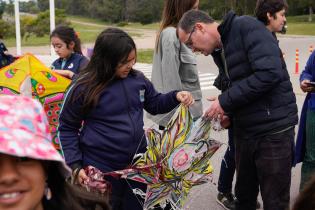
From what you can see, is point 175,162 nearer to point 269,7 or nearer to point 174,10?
point 174,10

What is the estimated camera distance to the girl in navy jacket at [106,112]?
2719mm

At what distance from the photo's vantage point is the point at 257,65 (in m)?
2.89

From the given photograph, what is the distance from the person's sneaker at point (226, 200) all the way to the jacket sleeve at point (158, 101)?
174 cm

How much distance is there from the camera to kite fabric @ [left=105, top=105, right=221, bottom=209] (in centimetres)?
270

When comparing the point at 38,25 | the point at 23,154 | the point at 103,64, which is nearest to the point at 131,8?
the point at 38,25

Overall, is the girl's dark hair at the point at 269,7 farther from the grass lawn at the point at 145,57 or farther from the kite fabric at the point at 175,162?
the grass lawn at the point at 145,57

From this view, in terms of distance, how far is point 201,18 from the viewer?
3.09 m

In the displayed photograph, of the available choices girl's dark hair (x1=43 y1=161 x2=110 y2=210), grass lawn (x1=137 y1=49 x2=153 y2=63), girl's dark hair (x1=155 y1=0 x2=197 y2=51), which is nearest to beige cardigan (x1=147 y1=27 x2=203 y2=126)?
girl's dark hair (x1=155 y1=0 x2=197 y2=51)

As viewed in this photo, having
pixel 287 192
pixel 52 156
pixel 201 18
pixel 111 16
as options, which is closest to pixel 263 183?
pixel 287 192

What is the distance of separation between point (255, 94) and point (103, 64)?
99 cm

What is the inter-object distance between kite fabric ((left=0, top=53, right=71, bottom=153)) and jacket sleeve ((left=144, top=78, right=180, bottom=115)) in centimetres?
86

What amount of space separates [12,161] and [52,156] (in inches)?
5.2

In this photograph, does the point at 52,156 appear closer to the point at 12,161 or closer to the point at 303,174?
the point at 12,161

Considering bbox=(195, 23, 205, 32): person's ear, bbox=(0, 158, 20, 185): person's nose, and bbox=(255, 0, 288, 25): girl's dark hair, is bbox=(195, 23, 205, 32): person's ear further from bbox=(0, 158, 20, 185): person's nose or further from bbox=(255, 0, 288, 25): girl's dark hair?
bbox=(0, 158, 20, 185): person's nose
